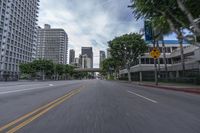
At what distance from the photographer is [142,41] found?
45.6m

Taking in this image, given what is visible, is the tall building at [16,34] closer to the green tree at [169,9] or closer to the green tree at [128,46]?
the green tree at [128,46]

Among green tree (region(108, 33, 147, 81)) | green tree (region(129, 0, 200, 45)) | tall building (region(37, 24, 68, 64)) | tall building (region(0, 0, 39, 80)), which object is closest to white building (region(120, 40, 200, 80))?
green tree (region(108, 33, 147, 81))

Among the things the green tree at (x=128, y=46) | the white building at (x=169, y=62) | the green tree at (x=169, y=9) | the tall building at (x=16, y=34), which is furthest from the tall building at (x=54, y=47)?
the green tree at (x=169, y=9)

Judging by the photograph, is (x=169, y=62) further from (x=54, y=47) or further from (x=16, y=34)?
(x=54, y=47)

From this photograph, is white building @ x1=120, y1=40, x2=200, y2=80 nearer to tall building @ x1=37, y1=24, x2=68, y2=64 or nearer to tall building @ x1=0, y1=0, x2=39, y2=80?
tall building @ x1=0, y1=0, x2=39, y2=80

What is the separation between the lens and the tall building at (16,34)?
86.9 m

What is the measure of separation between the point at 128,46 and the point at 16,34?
7314 centimetres

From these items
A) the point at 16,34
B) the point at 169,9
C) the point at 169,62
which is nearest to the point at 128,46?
the point at 169,62

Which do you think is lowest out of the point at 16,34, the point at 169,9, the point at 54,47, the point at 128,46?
the point at 169,9

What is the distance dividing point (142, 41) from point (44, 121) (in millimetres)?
42227

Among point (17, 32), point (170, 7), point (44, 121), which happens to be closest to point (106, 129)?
point (44, 121)

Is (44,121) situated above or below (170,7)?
below

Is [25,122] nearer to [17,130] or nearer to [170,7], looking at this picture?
[17,130]

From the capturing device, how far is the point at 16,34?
9906 centimetres
